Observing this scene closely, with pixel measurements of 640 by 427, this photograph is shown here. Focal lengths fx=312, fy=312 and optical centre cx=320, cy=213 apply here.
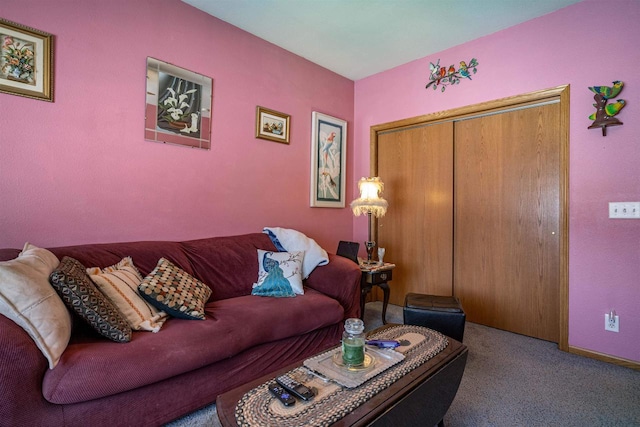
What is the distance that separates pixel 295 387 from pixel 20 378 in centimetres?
96

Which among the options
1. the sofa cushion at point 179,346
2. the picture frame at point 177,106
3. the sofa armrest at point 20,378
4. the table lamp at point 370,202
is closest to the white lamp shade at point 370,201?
the table lamp at point 370,202

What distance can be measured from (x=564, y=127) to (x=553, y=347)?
5.62 ft

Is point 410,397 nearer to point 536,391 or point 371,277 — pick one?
point 536,391

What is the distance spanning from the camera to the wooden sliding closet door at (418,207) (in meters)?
3.18

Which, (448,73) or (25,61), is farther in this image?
(448,73)

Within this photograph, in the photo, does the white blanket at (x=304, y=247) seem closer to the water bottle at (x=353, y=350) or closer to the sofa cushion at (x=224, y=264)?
the sofa cushion at (x=224, y=264)

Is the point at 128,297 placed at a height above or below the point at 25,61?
below

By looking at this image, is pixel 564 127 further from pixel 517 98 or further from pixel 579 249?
pixel 579 249

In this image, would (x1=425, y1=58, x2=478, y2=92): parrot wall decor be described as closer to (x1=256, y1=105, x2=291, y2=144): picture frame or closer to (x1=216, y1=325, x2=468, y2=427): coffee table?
(x1=256, y1=105, x2=291, y2=144): picture frame

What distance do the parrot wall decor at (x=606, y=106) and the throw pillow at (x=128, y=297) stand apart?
10.2 ft

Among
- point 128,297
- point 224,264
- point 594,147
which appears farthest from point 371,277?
A: point 594,147

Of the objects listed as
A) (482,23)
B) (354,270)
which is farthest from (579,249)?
(482,23)

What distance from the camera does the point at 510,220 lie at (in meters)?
2.78

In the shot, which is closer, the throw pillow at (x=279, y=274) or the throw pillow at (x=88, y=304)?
the throw pillow at (x=88, y=304)
